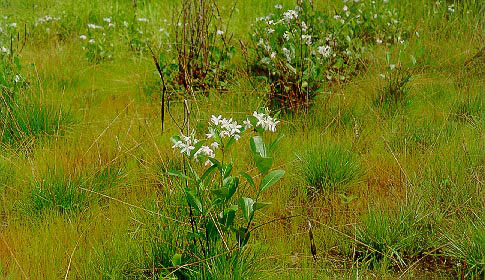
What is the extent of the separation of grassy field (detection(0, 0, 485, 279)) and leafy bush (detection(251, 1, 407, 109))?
8cm

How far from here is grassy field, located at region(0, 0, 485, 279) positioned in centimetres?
241

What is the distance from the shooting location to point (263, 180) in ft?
7.33

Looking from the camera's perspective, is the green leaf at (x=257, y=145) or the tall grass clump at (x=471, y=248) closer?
the green leaf at (x=257, y=145)

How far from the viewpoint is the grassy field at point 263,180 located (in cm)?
241

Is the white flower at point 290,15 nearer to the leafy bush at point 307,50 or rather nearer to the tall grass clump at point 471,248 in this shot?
the leafy bush at point 307,50

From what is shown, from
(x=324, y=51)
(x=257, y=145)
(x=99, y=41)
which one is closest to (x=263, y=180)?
(x=257, y=145)

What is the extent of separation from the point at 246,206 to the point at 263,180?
12 cm

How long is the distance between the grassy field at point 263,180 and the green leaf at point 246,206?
10 cm

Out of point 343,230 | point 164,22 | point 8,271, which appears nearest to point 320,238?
point 343,230

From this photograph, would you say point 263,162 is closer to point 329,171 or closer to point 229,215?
point 229,215

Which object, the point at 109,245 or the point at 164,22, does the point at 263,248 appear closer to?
the point at 109,245

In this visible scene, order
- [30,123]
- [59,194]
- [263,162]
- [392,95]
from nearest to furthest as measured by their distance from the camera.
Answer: [263,162] → [59,194] → [30,123] → [392,95]

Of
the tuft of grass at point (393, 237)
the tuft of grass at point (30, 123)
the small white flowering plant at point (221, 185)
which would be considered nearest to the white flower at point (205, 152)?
the small white flowering plant at point (221, 185)

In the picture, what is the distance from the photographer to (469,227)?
2.46m
